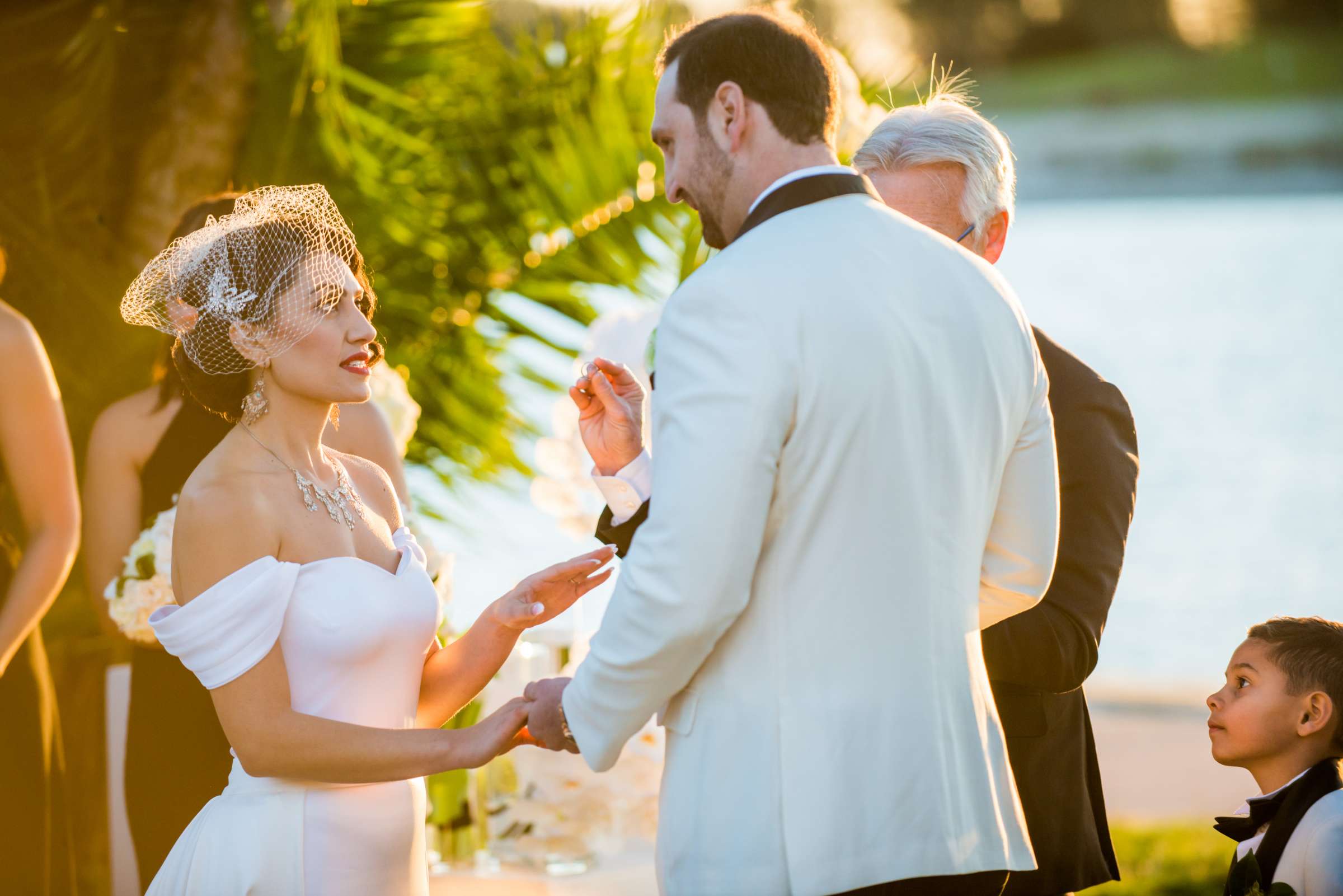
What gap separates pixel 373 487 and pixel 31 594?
3.49 ft

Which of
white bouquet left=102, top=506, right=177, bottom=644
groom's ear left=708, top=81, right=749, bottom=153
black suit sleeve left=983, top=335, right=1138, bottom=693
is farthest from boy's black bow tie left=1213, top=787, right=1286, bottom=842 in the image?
white bouquet left=102, top=506, right=177, bottom=644

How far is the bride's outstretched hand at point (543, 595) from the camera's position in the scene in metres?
Answer: 2.35

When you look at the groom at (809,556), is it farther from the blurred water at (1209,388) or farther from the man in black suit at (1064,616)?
the blurred water at (1209,388)

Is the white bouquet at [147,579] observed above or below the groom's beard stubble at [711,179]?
below

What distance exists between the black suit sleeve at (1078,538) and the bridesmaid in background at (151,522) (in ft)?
4.86

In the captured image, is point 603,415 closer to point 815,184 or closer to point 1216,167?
point 815,184

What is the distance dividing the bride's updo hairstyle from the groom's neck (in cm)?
79

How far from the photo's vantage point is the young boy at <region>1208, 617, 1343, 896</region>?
2375 mm

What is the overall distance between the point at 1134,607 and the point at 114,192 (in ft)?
29.2

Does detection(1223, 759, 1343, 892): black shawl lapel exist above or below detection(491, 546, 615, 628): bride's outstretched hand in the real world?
below

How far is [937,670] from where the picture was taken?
1.76 metres

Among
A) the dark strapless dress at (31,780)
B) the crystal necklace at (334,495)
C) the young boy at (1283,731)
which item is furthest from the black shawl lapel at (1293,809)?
the dark strapless dress at (31,780)

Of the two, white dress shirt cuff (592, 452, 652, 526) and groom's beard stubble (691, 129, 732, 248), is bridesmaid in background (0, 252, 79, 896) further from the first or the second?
groom's beard stubble (691, 129, 732, 248)

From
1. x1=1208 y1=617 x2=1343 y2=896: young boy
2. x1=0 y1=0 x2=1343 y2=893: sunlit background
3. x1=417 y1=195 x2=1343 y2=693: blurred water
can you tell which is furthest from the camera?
x1=417 y1=195 x2=1343 y2=693: blurred water
